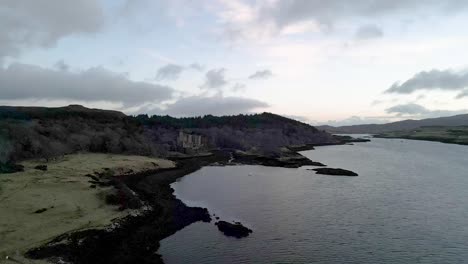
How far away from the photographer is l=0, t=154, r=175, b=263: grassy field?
37.7 m

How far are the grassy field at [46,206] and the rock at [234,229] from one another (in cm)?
1268

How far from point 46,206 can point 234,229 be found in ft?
78.9

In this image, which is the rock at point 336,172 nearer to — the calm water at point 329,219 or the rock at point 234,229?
the calm water at point 329,219

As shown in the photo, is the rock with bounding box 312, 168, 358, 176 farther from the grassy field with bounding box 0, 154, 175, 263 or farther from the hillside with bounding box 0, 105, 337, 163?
the grassy field with bounding box 0, 154, 175, 263

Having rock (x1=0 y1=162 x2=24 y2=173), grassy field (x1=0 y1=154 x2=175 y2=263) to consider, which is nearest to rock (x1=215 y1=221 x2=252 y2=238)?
grassy field (x1=0 y1=154 x2=175 y2=263)

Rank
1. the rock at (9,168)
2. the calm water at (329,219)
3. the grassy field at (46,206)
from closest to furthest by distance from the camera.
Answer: the calm water at (329,219)
the grassy field at (46,206)
the rock at (9,168)

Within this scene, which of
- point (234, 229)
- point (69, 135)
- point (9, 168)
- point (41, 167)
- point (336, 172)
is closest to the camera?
point (234, 229)

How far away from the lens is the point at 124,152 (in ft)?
375

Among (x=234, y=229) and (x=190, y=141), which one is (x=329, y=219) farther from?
(x=190, y=141)

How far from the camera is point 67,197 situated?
53.3m

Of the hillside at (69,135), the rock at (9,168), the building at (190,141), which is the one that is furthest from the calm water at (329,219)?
the building at (190,141)

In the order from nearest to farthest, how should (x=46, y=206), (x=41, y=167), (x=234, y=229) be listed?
1. (x=234, y=229)
2. (x=46, y=206)
3. (x=41, y=167)

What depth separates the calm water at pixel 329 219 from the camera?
37438 millimetres

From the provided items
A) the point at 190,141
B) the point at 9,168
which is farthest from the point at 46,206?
the point at 190,141
